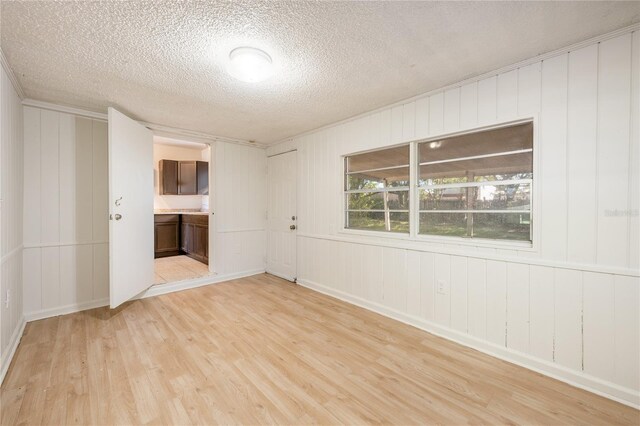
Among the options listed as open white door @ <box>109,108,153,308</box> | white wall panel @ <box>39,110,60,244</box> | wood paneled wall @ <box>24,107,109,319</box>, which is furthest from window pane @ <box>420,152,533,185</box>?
white wall panel @ <box>39,110,60,244</box>

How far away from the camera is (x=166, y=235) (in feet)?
19.3

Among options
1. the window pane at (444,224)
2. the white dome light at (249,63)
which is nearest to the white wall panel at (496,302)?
the window pane at (444,224)

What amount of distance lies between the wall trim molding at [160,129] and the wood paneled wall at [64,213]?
2.4 inches

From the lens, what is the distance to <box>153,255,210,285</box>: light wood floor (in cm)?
416

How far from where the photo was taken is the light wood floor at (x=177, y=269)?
4.16m

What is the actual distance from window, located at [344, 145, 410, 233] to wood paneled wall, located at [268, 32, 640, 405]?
338 millimetres

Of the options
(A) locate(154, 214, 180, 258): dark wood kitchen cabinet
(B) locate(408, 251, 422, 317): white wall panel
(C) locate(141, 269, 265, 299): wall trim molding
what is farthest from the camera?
(A) locate(154, 214, 180, 258): dark wood kitchen cabinet

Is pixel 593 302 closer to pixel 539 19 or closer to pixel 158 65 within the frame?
pixel 539 19

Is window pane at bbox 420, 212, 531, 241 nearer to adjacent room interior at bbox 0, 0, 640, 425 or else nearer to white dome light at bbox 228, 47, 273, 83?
adjacent room interior at bbox 0, 0, 640, 425

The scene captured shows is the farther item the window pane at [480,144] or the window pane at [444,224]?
the window pane at [444,224]

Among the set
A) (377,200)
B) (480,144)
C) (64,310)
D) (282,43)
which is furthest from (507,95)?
(64,310)

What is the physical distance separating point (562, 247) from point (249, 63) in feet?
8.41

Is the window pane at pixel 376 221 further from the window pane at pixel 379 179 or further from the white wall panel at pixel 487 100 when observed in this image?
the white wall panel at pixel 487 100

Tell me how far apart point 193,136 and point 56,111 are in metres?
1.44
